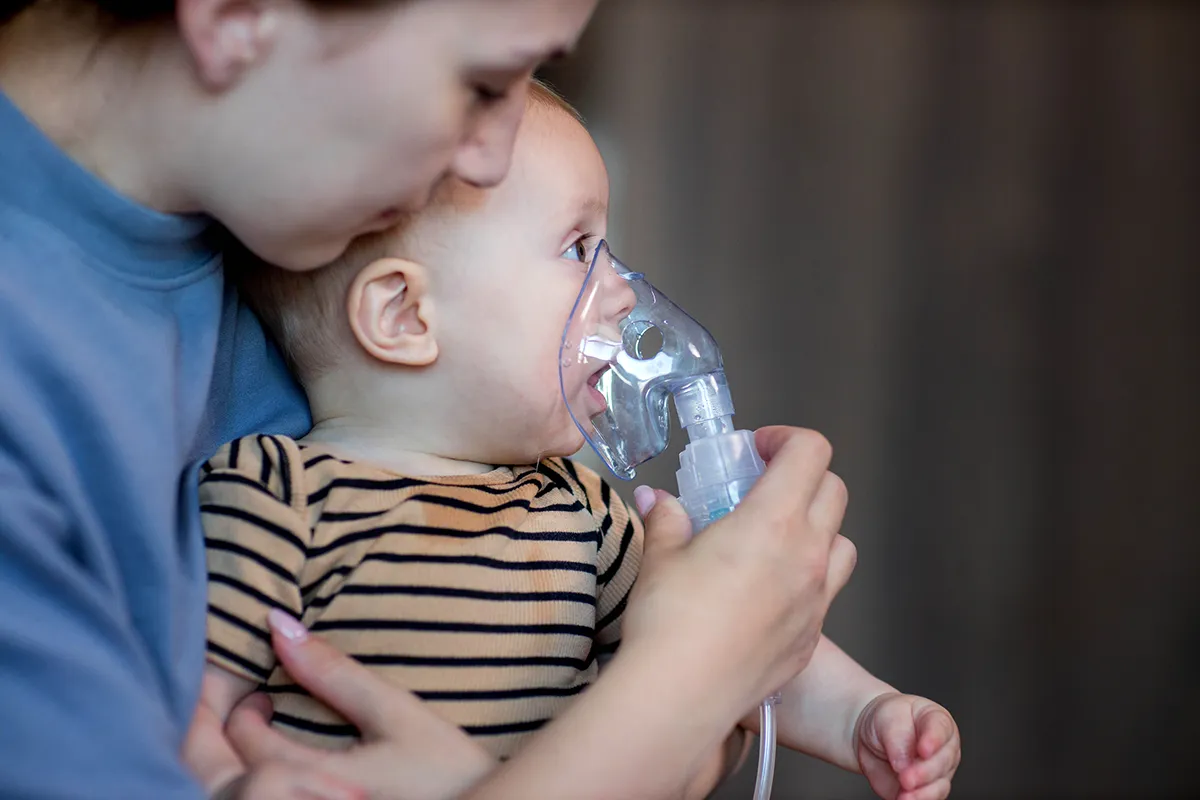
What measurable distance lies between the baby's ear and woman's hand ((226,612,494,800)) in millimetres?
230

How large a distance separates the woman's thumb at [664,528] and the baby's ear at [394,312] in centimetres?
21

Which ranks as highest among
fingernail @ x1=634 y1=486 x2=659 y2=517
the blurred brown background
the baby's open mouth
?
the baby's open mouth

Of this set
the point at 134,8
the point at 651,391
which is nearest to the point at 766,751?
the point at 651,391

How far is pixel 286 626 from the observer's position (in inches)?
→ 31.9

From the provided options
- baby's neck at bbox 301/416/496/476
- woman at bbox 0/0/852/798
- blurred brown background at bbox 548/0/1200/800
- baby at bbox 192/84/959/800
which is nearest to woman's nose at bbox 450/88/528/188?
woman at bbox 0/0/852/798

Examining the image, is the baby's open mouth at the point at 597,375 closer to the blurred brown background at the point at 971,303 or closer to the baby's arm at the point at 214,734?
the baby's arm at the point at 214,734

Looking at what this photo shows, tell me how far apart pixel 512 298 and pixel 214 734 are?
38 centimetres

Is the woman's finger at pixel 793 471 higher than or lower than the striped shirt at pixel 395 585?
higher

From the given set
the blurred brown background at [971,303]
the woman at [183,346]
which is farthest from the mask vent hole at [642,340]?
the blurred brown background at [971,303]

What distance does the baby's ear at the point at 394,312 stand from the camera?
36.7 inches

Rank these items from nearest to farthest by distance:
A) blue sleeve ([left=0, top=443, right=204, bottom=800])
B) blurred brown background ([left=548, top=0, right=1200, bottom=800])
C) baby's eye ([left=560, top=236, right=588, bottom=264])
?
blue sleeve ([left=0, top=443, right=204, bottom=800]) → baby's eye ([left=560, top=236, right=588, bottom=264]) → blurred brown background ([left=548, top=0, right=1200, bottom=800])

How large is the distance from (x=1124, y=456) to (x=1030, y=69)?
892 millimetres

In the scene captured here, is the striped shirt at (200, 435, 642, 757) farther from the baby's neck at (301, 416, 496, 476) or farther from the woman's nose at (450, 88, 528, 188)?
the woman's nose at (450, 88, 528, 188)

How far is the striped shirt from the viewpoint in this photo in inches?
32.6
